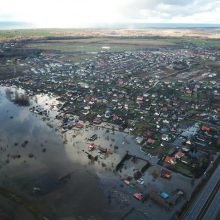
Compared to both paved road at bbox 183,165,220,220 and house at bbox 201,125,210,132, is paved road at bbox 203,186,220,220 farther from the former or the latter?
house at bbox 201,125,210,132

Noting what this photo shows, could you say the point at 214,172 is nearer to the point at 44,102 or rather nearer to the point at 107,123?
the point at 107,123

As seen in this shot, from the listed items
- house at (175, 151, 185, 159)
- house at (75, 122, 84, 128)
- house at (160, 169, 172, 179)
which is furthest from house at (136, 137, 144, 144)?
house at (75, 122, 84, 128)

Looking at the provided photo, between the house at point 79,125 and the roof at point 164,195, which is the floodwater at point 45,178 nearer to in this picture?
the house at point 79,125

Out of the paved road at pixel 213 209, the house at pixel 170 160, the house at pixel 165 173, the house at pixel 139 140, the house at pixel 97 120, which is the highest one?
the house at pixel 97 120

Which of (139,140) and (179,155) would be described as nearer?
(179,155)

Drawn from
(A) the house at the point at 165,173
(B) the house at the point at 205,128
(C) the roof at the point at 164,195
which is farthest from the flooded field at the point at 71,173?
(B) the house at the point at 205,128

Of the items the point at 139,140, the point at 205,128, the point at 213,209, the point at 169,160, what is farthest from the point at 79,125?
the point at 213,209

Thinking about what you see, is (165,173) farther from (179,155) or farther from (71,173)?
(71,173)
